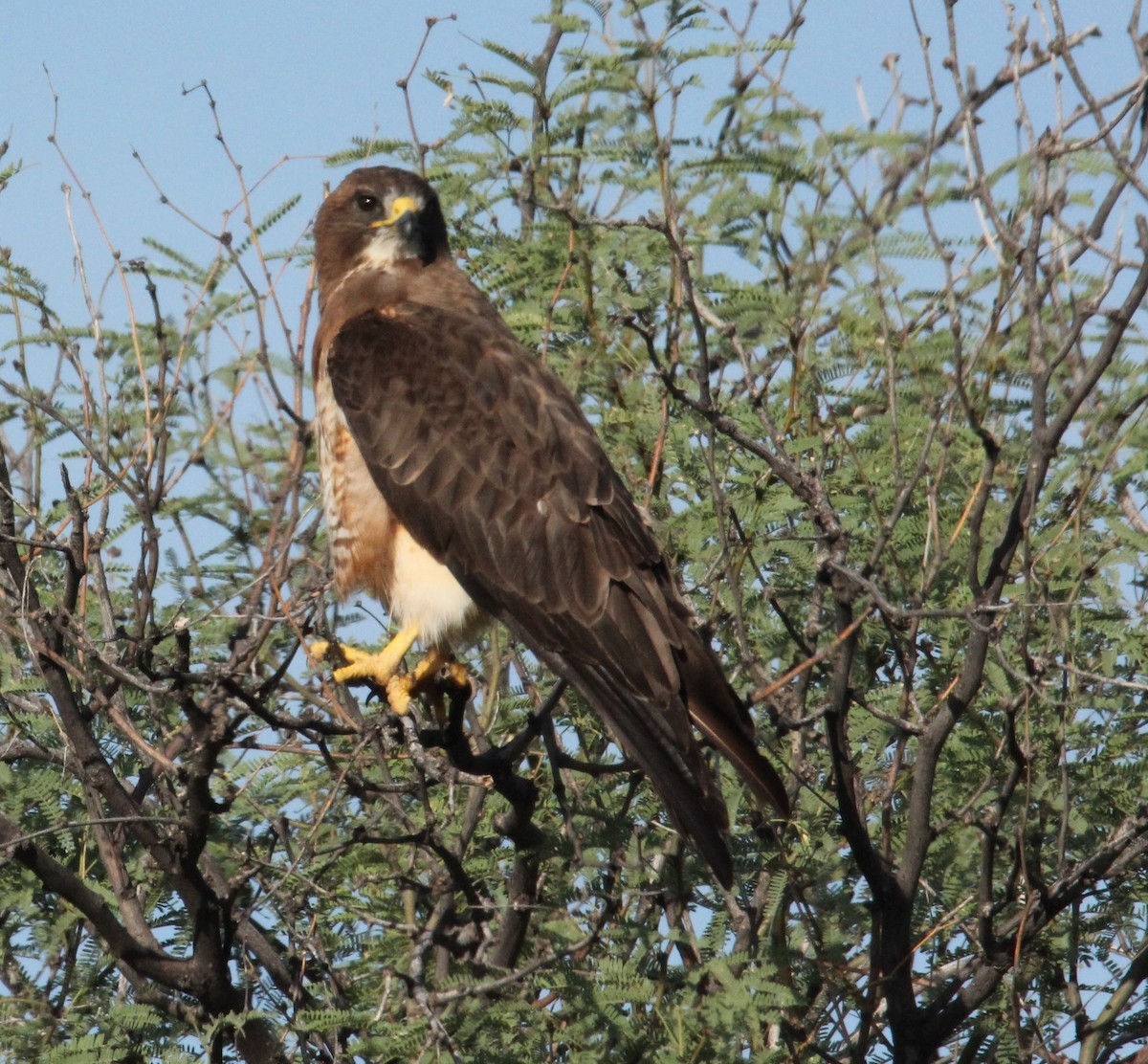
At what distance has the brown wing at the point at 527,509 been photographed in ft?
14.6

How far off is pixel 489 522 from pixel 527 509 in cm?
12

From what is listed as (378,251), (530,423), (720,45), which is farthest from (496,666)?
(720,45)

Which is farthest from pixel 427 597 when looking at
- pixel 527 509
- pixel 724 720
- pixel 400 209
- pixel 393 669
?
pixel 400 209

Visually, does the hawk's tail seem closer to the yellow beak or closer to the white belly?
the white belly

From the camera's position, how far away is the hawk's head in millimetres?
5742

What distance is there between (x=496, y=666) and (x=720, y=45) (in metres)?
2.08

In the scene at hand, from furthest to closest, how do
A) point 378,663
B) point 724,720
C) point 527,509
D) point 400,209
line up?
1. point 400,209
2. point 527,509
3. point 378,663
4. point 724,720

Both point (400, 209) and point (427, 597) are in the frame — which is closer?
point (427, 597)

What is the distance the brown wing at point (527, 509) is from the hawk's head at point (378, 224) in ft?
1.47

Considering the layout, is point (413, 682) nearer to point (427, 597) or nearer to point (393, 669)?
point (393, 669)

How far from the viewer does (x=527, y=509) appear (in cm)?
493

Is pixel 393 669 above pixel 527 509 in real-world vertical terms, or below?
below

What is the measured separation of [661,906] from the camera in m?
4.50

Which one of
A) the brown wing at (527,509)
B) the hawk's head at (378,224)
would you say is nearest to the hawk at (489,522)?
the brown wing at (527,509)
